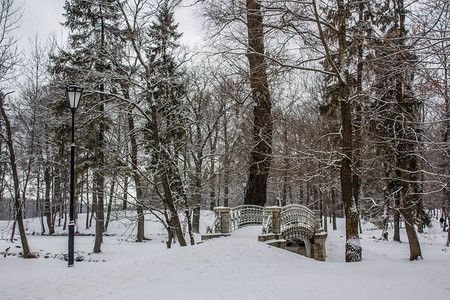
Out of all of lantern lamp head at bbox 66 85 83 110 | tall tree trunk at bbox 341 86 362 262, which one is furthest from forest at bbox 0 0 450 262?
lantern lamp head at bbox 66 85 83 110

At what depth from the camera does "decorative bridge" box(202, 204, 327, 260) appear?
12750 millimetres

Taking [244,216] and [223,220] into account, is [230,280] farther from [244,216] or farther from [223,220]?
[244,216]

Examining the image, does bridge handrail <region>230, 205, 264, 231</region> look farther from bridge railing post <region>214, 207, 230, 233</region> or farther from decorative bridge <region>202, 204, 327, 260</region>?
bridge railing post <region>214, 207, 230, 233</region>

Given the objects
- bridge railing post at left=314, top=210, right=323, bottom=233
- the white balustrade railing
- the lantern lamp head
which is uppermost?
the lantern lamp head

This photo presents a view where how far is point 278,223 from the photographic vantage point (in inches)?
508

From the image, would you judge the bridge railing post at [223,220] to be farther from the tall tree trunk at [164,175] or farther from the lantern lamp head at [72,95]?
the lantern lamp head at [72,95]

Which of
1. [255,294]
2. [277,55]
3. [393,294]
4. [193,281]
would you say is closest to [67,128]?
[277,55]

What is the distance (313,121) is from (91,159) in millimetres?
13176

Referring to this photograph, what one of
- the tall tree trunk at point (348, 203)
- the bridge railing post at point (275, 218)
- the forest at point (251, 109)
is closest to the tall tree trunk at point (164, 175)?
the forest at point (251, 109)

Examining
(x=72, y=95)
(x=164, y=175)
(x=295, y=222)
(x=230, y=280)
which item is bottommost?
(x=230, y=280)

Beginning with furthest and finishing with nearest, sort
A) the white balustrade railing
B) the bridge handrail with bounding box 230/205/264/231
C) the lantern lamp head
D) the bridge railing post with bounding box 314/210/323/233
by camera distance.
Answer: the bridge railing post with bounding box 314/210/323/233, the bridge handrail with bounding box 230/205/264/231, the white balustrade railing, the lantern lamp head

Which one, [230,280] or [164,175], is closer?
[230,280]

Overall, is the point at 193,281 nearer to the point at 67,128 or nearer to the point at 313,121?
the point at 67,128

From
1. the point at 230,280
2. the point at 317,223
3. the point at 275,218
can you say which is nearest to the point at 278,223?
the point at 275,218
